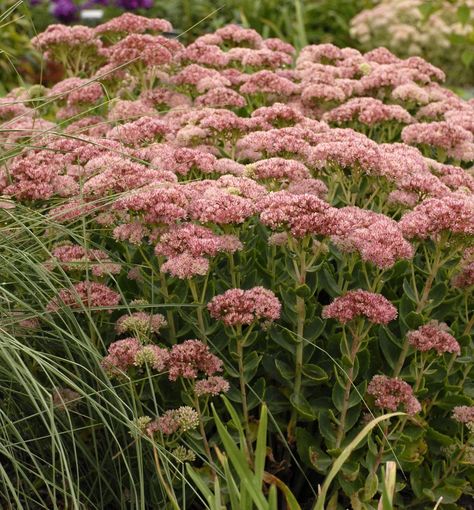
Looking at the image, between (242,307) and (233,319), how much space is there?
0.14 ft

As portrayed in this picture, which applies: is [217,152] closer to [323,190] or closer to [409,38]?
[323,190]

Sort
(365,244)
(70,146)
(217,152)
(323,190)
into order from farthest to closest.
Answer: (217,152) < (70,146) < (323,190) < (365,244)

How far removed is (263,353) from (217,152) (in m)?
0.92

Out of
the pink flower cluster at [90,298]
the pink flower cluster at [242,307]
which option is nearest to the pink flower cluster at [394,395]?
the pink flower cluster at [242,307]

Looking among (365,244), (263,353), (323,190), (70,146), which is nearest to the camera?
(365,244)

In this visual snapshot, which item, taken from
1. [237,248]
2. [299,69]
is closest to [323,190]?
[237,248]

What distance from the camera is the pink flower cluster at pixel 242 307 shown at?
2271 mm

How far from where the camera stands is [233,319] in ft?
7.45

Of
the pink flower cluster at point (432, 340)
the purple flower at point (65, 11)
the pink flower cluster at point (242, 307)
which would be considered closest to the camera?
the pink flower cluster at point (242, 307)

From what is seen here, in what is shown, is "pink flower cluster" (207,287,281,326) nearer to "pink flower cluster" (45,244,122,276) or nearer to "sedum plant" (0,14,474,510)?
"sedum plant" (0,14,474,510)

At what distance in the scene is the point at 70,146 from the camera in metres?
2.96

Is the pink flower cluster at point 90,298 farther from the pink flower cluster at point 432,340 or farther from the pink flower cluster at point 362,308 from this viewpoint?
the pink flower cluster at point 432,340

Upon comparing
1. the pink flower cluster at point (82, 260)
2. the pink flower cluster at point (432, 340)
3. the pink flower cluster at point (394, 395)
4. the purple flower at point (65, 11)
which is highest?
the pink flower cluster at point (82, 260)

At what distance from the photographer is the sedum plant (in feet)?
7.57
